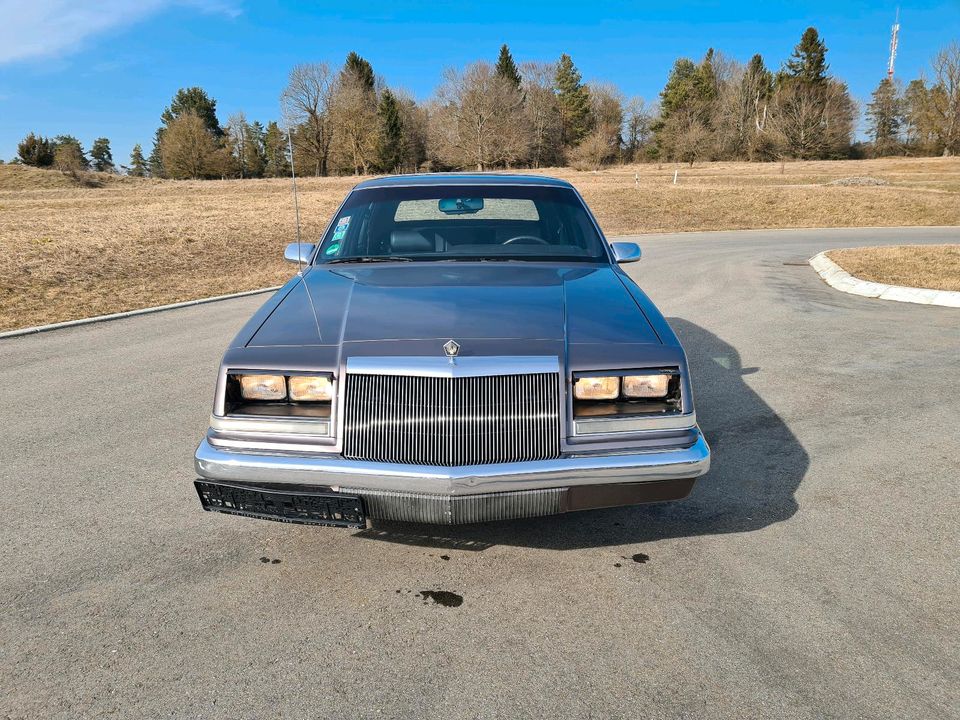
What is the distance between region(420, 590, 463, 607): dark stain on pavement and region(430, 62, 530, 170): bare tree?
194ft

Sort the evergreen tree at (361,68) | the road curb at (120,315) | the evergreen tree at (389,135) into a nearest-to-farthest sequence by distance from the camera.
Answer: the road curb at (120,315), the evergreen tree at (389,135), the evergreen tree at (361,68)

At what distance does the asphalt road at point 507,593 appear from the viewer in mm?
2256

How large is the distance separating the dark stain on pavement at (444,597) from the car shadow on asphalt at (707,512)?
0.35m

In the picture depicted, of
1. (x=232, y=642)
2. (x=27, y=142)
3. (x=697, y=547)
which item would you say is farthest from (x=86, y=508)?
(x=27, y=142)

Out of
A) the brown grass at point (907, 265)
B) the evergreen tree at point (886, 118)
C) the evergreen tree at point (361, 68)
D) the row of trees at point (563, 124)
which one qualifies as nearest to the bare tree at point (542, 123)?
the row of trees at point (563, 124)

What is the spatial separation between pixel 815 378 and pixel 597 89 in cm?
9466

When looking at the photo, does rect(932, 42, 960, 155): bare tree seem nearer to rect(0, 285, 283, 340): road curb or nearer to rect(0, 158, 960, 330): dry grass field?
rect(0, 158, 960, 330): dry grass field

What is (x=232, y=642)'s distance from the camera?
98.4 inches

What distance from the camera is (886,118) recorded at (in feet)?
251

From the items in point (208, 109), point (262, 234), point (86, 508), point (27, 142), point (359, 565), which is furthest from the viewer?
point (208, 109)

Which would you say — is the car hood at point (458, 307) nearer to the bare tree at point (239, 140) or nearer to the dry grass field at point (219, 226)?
the dry grass field at point (219, 226)

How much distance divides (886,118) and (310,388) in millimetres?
90846

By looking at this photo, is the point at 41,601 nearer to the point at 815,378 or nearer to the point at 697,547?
the point at 697,547

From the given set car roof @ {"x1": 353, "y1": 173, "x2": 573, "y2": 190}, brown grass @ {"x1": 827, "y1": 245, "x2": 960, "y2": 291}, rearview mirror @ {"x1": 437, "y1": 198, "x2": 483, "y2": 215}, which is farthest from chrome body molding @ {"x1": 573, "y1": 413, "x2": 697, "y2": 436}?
brown grass @ {"x1": 827, "y1": 245, "x2": 960, "y2": 291}
